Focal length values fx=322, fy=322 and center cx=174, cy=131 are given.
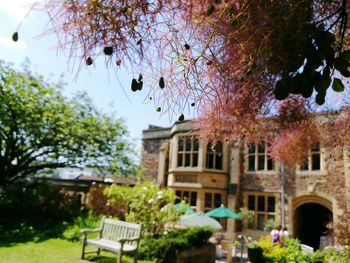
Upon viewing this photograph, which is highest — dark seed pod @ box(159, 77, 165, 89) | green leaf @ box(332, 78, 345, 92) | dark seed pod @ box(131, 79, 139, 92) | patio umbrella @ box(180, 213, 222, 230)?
green leaf @ box(332, 78, 345, 92)

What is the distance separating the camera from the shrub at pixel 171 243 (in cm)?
823

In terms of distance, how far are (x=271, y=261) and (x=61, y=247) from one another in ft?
21.0

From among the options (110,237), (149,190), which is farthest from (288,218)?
(110,237)

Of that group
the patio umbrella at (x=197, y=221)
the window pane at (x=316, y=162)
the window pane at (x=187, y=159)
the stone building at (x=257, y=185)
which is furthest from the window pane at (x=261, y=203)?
the patio umbrella at (x=197, y=221)

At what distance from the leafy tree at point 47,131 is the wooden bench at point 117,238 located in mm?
5780

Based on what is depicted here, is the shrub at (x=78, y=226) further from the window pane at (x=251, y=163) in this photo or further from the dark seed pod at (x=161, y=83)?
the dark seed pod at (x=161, y=83)

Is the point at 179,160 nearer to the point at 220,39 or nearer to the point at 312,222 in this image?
the point at 312,222

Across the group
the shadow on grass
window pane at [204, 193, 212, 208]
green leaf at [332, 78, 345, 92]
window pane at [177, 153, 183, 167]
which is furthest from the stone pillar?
green leaf at [332, 78, 345, 92]

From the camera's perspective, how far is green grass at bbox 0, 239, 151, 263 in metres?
8.10

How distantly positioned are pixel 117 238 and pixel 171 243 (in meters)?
1.67

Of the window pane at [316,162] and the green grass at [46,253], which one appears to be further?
the window pane at [316,162]

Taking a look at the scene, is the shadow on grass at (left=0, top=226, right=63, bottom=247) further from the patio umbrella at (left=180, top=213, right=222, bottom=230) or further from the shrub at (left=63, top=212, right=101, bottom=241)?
the patio umbrella at (left=180, top=213, right=222, bottom=230)

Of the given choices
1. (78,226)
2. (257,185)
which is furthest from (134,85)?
(257,185)

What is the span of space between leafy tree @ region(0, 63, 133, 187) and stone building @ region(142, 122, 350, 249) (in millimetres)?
3699
